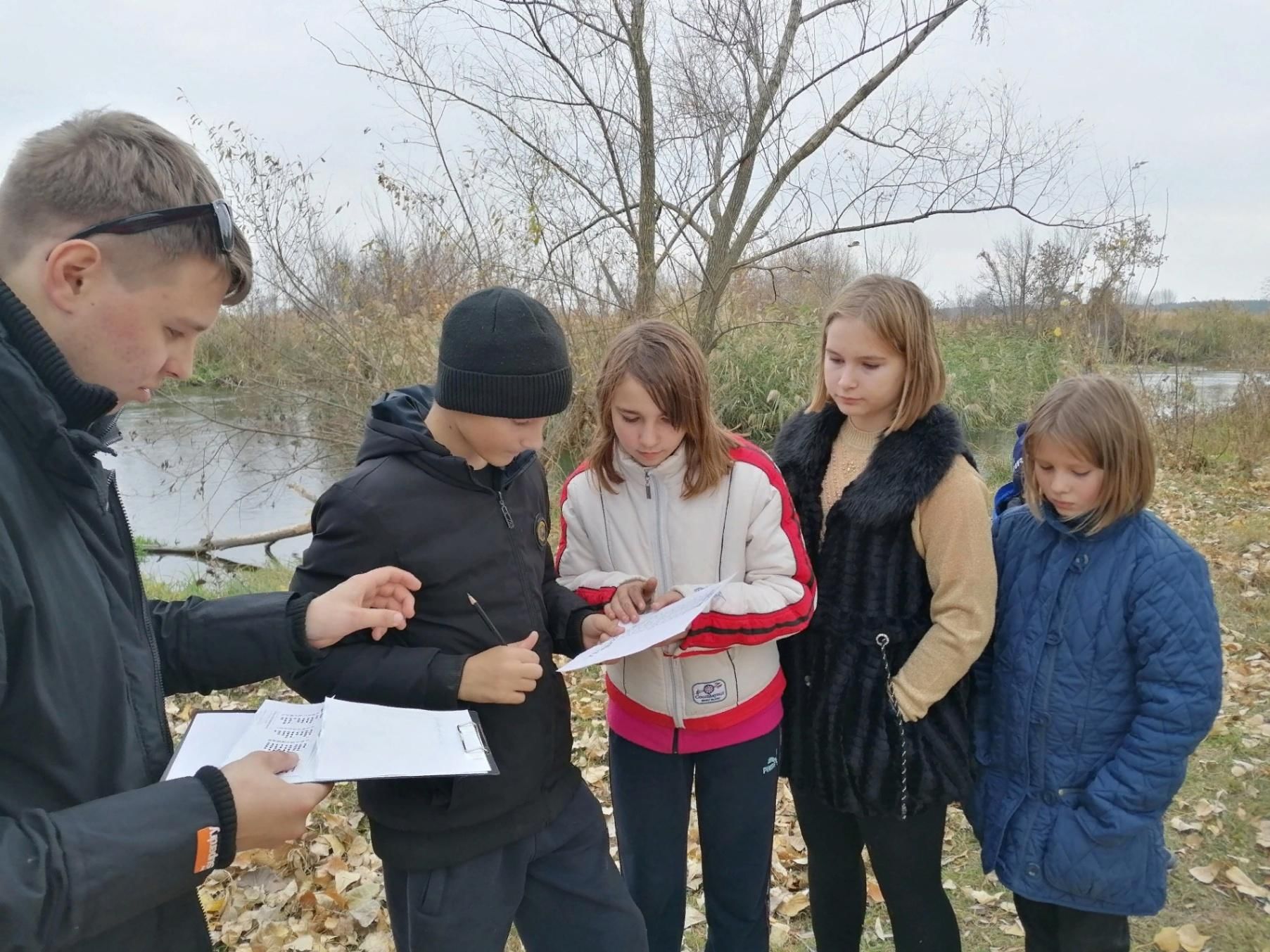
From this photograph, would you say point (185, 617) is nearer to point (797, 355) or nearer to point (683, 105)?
point (683, 105)

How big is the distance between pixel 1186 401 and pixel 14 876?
12817 millimetres

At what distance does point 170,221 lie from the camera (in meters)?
1.24

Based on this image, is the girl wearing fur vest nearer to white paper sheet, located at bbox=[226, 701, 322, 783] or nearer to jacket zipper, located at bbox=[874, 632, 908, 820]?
jacket zipper, located at bbox=[874, 632, 908, 820]

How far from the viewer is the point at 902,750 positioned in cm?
196

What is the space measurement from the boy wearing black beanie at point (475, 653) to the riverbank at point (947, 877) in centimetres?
114

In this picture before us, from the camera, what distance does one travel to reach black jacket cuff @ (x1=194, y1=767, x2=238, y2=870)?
3.73ft

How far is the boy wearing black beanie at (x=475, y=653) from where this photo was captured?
64.8 inches

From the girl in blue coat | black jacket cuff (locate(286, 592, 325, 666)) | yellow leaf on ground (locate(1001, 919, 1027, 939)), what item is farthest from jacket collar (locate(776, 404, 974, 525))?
yellow leaf on ground (locate(1001, 919, 1027, 939))

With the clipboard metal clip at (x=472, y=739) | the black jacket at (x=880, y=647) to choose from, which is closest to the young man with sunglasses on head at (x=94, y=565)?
the clipboard metal clip at (x=472, y=739)

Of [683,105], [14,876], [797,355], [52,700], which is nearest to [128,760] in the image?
[52,700]

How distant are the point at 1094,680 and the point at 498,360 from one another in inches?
61.3

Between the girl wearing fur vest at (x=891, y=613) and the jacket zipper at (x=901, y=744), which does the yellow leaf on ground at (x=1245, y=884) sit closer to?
the girl wearing fur vest at (x=891, y=613)

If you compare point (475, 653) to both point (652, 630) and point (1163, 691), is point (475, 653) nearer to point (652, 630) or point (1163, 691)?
point (652, 630)

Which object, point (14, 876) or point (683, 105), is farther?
point (683, 105)
